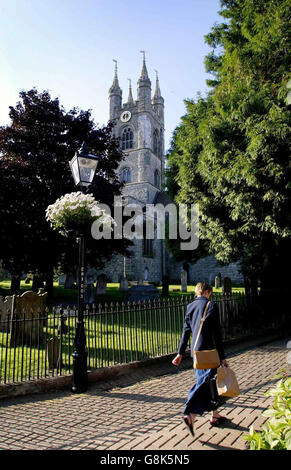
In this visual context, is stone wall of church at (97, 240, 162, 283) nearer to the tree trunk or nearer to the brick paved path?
the tree trunk

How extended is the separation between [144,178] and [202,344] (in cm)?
3714

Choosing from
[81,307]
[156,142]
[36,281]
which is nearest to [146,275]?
[36,281]

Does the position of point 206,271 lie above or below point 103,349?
above

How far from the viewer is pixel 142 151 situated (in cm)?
4038

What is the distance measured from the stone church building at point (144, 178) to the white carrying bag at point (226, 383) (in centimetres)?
2992

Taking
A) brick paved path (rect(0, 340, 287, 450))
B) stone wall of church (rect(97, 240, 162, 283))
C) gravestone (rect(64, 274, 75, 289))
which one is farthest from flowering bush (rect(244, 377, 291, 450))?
stone wall of church (rect(97, 240, 162, 283))

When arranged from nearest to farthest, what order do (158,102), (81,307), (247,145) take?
(81,307) → (247,145) → (158,102)

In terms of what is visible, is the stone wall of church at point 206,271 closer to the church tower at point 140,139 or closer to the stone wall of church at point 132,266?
the stone wall of church at point 132,266

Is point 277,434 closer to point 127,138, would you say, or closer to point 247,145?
point 247,145

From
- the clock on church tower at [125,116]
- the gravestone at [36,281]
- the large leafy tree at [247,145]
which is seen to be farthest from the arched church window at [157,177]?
the large leafy tree at [247,145]

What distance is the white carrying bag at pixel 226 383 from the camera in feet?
10.8

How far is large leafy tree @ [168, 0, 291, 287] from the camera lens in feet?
26.1

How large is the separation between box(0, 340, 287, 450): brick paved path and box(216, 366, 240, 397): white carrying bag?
1.58ft

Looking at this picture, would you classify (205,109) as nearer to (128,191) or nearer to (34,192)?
(34,192)
